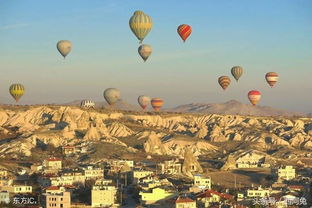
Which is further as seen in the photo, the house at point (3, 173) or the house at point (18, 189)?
the house at point (3, 173)

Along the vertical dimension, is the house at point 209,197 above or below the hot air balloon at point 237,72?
below

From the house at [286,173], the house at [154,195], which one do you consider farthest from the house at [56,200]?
the house at [286,173]

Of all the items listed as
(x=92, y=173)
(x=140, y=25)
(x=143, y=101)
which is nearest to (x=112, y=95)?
(x=143, y=101)

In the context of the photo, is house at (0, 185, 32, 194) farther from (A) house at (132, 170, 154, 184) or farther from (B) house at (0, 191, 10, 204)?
(A) house at (132, 170, 154, 184)

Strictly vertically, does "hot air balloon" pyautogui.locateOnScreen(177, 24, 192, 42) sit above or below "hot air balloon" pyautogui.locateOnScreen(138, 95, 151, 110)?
above

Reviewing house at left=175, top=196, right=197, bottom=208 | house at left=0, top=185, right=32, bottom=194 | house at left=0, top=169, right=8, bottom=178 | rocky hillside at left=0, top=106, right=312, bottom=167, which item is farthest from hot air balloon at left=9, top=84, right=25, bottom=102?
house at left=175, top=196, right=197, bottom=208

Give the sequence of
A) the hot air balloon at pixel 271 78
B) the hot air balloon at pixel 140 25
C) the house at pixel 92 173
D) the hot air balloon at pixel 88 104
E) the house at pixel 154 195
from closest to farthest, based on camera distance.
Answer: the house at pixel 154 195 < the house at pixel 92 173 < the hot air balloon at pixel 140 25 < the hot air balloon at pixel 271 78 < the hot air balloon at pixel 88 104

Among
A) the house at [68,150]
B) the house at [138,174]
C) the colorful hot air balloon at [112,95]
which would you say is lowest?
the house at [138,174]

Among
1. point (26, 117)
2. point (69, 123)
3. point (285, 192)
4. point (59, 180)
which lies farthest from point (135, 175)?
point (26, 117)

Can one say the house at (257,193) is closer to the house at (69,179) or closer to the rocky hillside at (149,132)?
the house at (69,179)
